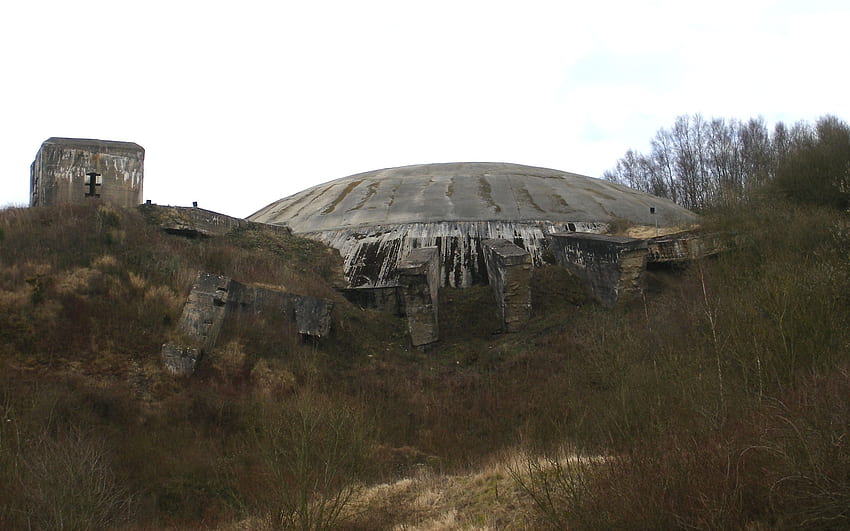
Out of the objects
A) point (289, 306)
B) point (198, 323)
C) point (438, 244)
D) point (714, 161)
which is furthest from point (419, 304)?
point (714, 161)

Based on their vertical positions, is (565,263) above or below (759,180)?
below

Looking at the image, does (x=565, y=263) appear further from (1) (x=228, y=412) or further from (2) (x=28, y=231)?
(2) (x=28, y=231)

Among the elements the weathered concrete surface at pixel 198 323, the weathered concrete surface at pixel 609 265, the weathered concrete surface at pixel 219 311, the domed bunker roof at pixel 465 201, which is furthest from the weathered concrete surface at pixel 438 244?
→ the weathered concrete surface at pixel 198 323

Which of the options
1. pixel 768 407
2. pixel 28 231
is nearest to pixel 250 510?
pixel 768 407

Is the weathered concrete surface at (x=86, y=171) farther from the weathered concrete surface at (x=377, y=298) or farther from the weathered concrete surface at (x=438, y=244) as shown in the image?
the weathered concrete surface at (x=377, y=298)

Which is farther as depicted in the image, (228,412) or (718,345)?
(228,412)

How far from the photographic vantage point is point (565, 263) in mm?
18922

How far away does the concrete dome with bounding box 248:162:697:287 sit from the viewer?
66.0ft

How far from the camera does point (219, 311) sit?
560 inches

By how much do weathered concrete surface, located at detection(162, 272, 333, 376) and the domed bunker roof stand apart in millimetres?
6762

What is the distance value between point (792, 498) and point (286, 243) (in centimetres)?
1638

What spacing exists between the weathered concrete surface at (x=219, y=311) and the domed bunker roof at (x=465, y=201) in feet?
22.2

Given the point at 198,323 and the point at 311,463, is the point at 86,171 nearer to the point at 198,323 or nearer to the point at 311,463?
the point at 198,323

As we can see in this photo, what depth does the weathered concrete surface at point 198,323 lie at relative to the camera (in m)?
13.1
